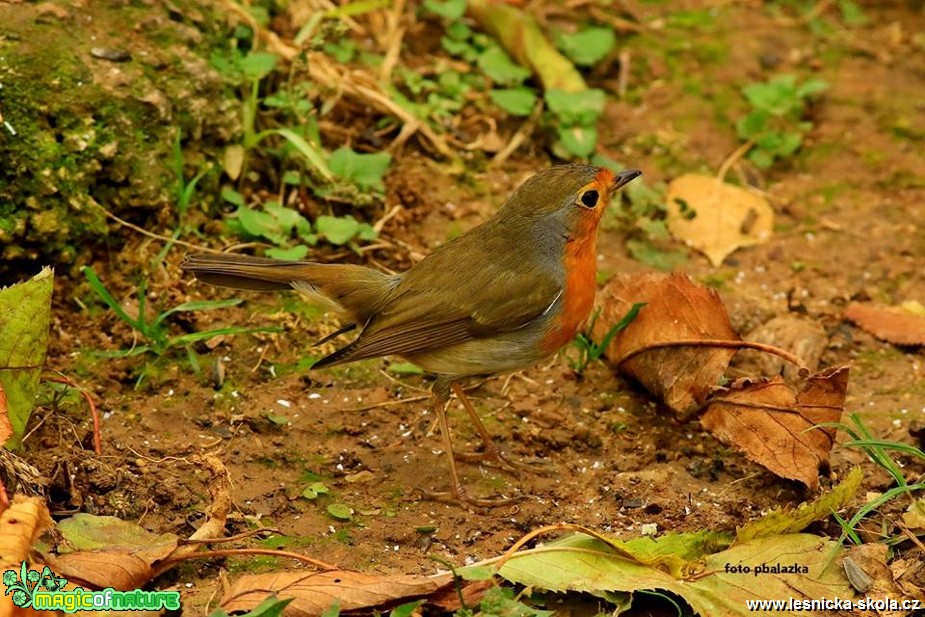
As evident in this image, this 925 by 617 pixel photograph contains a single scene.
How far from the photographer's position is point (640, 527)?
4172 mm

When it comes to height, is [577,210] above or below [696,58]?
above

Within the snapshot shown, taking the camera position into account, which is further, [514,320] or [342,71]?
[342,71]

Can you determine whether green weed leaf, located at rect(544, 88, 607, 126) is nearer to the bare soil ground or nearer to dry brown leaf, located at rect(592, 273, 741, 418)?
the bare soil ground

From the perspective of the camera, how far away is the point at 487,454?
4.68 meters

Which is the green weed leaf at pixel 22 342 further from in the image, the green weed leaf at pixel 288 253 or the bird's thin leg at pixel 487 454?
the bird's thin leg at pixel 487 454

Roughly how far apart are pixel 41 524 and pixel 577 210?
239cm

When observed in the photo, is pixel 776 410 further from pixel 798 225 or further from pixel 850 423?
pixel 798 225

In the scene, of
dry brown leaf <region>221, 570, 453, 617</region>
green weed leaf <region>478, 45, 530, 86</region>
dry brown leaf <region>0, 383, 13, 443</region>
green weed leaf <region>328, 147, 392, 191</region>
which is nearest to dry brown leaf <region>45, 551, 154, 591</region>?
dry brown leaf <region>221, 570, 453, 617</region>

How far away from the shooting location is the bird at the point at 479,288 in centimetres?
453

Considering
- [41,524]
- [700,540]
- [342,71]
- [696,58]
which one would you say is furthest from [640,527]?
[696,58]

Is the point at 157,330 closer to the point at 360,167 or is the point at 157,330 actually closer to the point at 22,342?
the point at 22,342

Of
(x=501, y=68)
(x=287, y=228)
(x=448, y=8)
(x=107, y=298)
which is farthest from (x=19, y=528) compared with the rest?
(x=448, y=8)

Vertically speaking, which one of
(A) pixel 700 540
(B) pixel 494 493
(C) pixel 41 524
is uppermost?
(C) pixel 41 524

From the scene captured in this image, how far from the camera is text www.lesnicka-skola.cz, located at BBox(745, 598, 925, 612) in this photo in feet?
11.9
